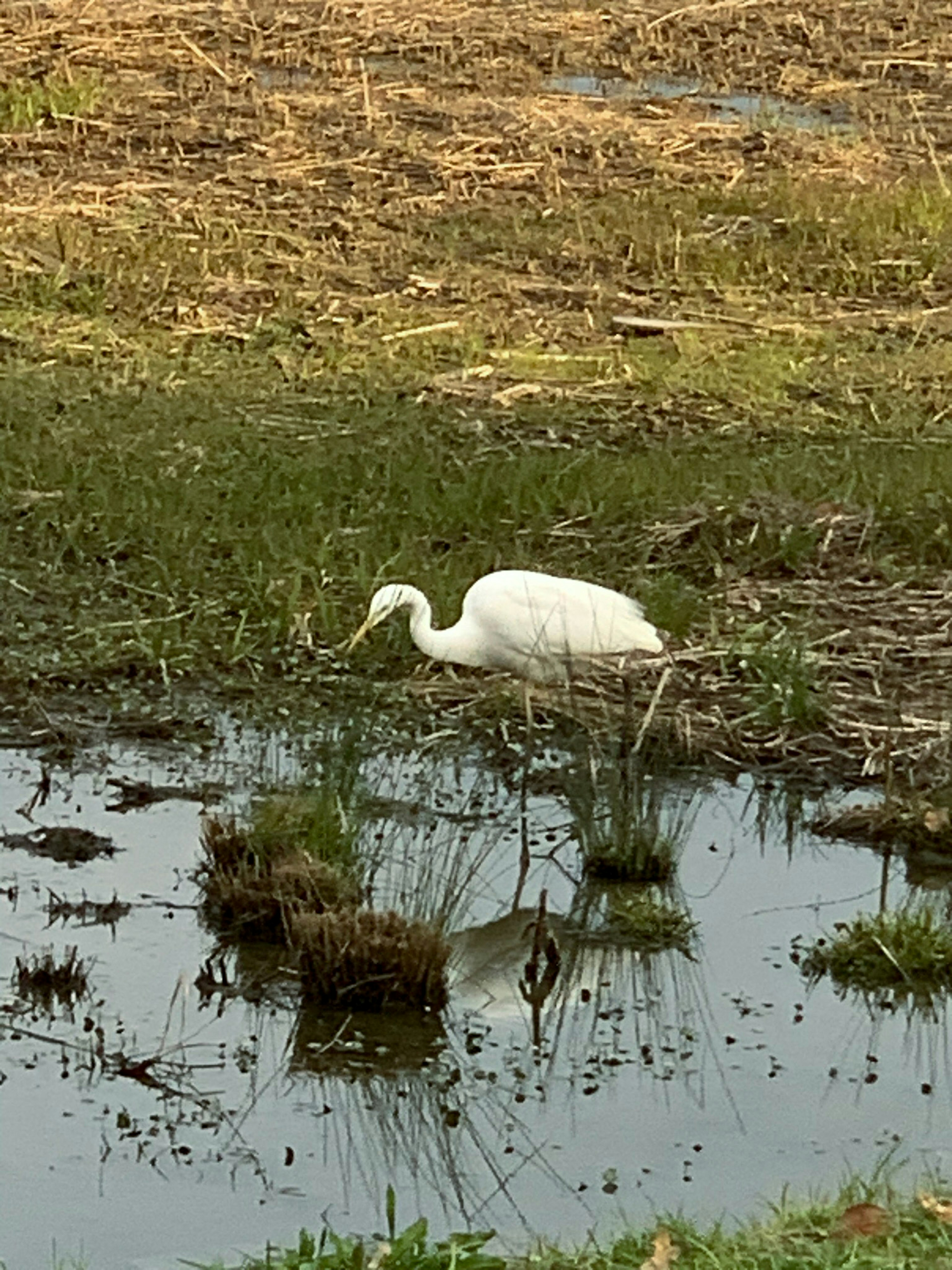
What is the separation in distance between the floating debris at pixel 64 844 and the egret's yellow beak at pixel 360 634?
4.42ft

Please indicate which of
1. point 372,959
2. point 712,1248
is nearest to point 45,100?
point 372,959

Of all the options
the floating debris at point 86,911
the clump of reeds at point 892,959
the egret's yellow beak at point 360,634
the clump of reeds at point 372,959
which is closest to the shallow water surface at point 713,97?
the egret's yellow beak at point 360,634

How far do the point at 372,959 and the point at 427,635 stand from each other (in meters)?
2.19

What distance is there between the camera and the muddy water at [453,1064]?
17.0 ft

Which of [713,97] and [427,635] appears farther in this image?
[713,97]

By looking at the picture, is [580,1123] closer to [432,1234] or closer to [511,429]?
[432,1234]

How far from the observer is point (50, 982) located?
19.9 feet

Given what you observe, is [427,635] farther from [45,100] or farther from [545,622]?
[45,100]

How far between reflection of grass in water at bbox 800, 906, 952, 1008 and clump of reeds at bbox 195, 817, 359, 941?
1149 millimetres

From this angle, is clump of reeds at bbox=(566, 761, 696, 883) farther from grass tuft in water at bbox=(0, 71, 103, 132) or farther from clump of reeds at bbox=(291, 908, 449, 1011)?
grass tuft in water at bbox=(0, 71, 103, 132)

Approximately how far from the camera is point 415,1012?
6.07 meters

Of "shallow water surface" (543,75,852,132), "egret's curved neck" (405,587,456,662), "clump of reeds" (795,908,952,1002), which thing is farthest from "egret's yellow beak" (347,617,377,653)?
"shallow water surface" (543,75,852,132)

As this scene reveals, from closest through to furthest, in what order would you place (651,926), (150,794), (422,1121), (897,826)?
(422,1121) → (651,926) → (897,826) → (150,794)

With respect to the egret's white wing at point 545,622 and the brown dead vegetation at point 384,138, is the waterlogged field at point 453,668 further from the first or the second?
the egret's white wing at point 545,622
